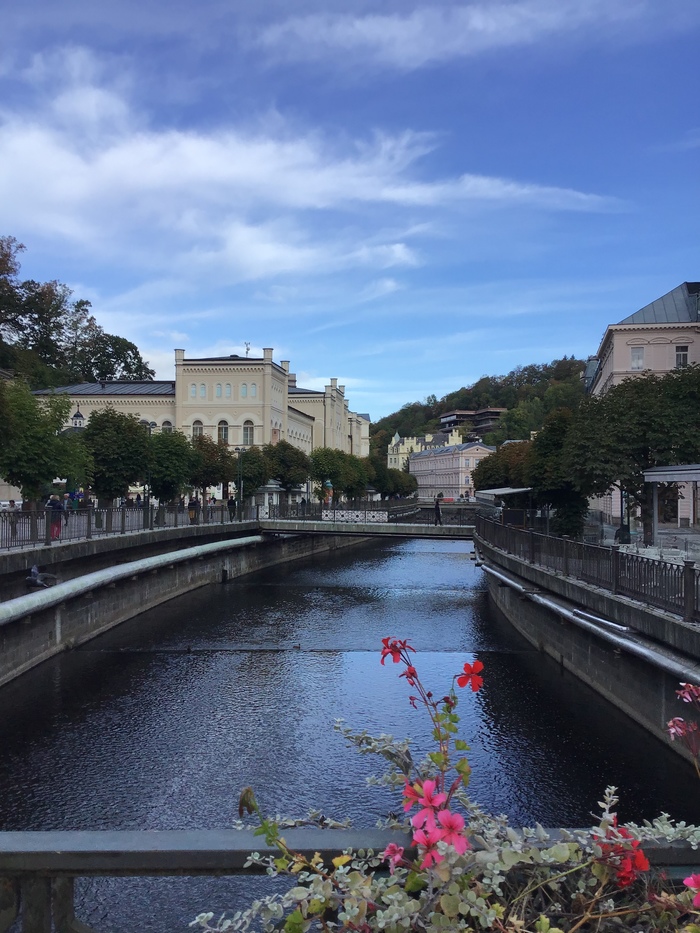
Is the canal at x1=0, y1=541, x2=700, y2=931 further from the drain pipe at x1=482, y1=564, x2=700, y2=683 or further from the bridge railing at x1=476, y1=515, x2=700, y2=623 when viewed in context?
the bridge railing at x1=476, y1=515, x2=700, y2=623

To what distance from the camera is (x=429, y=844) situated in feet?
8.87

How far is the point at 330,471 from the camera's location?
73.1 metres

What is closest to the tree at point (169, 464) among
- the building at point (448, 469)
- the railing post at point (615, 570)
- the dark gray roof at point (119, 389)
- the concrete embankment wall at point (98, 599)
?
the concrete embankment wall at point (98, 599)

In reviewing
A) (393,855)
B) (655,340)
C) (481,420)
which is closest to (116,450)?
(393,855)

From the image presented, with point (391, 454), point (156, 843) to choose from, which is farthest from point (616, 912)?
point (391, 454)

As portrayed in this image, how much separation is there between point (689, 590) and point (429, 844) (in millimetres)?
9049

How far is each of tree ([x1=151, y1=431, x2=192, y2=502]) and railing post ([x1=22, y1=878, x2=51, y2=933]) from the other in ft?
118

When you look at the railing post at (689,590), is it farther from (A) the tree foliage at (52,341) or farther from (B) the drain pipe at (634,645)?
(A) the tree foliage at (52,341)

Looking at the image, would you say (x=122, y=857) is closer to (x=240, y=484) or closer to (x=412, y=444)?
(x=240, y=484)

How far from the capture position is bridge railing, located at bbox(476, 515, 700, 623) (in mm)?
10783

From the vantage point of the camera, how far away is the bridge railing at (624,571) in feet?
35.4

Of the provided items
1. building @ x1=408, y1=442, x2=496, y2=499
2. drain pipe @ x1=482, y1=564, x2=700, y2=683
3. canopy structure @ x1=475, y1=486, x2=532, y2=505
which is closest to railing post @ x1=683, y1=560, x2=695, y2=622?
drain pipe @ x1=482, y1=564, x2=700, y2=683

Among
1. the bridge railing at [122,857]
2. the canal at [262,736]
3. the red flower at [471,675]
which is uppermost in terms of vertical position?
the red flower at [471,675]

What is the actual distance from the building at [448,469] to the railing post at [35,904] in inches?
5328
